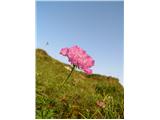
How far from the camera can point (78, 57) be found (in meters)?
2.03

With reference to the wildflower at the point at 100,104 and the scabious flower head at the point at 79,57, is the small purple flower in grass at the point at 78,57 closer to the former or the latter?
the scabious flower head at the point at 79,57

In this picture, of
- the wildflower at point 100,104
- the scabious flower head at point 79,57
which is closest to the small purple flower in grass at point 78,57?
the scabious flower head at point 79,57

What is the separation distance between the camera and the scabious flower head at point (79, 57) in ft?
6.68

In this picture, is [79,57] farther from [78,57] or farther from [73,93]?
[73,93]

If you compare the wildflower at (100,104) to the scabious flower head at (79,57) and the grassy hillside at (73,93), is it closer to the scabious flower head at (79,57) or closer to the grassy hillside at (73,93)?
the grassy hillside at (73,93)

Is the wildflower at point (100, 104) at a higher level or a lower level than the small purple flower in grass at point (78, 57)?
lower

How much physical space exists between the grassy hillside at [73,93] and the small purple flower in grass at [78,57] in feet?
0.12

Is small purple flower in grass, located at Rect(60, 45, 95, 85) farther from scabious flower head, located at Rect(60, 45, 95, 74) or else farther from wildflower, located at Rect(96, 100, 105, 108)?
wildflower, located at Rect(96, 100, 105, 108)

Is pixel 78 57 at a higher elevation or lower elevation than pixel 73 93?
higher

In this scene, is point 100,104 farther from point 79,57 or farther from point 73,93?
point 79,57

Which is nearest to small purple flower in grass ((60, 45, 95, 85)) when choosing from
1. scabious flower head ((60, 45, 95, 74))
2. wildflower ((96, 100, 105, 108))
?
scabious flower head ((60, 45, 95, 74))

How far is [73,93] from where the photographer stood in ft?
6.75

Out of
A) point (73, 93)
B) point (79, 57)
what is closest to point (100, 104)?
point (73, 93)
